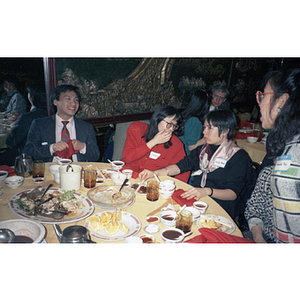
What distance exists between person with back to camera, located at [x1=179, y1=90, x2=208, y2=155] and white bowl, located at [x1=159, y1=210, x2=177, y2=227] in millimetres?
2208

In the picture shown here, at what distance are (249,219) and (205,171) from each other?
2.26 feet

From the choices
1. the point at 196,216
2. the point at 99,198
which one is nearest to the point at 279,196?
the point at 196,216

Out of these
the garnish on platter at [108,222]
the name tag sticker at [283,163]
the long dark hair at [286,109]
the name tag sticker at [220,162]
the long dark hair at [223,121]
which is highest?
the long dark hair at [286,109]

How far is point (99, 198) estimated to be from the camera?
160 cm

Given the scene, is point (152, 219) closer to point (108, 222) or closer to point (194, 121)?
point (108, 222)

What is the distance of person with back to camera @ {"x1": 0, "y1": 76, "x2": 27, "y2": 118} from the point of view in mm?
2836

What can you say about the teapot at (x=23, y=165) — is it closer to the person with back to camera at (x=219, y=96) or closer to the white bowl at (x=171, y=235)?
the white bowl at (x=171, y=235)

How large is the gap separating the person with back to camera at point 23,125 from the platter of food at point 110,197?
2.07 metres

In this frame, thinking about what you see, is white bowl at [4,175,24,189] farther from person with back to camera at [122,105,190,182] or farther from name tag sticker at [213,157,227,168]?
name tag sticker at [213,157,227,168]

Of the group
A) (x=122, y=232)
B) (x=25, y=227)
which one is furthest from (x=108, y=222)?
(x=25, y=227)

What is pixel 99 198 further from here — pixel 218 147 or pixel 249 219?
pixel 218 147

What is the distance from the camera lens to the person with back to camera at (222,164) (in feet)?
6.66

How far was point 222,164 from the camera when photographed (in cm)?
211

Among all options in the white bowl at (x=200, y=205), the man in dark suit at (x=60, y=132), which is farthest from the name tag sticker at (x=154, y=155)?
the white bowl at (x=200, y=205)
